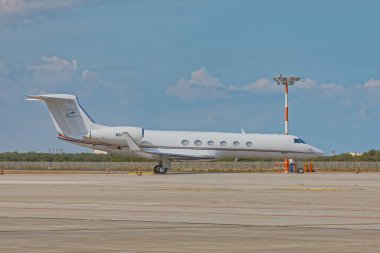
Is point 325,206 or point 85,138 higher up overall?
point 85,138

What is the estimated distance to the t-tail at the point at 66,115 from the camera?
75.7 metres

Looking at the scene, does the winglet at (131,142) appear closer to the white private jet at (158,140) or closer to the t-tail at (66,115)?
the white private jet at (158,140)

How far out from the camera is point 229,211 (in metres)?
24.5

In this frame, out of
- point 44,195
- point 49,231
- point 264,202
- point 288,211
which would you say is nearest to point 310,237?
point 49,231

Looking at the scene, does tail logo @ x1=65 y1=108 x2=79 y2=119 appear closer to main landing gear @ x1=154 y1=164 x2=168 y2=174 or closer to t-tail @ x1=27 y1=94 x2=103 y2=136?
t-tail @ x1=27 y1=94 x2=103 y2=136

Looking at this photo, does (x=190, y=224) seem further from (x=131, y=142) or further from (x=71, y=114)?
(x=71, y=114)

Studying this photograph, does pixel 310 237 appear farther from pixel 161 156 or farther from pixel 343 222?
pixel 161 156

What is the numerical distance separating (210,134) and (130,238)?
59090 millimetres

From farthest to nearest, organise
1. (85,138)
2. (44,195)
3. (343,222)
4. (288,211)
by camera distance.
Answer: (85,138) < (44,195) < (288,211) < (343,222)

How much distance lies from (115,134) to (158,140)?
12.6 feet

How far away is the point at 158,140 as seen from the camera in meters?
75.0

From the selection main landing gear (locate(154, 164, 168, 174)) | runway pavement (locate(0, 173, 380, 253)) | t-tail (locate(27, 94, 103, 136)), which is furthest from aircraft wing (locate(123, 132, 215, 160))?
runway pavement (locate(0, 173, 380, 253))

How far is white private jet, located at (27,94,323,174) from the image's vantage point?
74.4 metres

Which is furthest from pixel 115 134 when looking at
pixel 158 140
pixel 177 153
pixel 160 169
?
pixel 177 153
